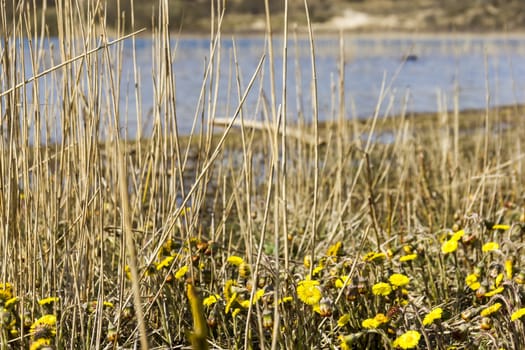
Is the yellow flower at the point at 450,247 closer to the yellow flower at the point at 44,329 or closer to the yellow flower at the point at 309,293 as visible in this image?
the yellow flower at the point at 309,293

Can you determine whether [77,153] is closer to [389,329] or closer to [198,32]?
[389,329]

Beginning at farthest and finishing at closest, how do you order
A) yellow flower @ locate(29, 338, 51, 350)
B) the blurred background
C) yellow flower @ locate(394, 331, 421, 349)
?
the blurred background < yellow flower @ locate(394, 331, 421, 349) < yellow flower @ locate(29, 338, 51, 350)

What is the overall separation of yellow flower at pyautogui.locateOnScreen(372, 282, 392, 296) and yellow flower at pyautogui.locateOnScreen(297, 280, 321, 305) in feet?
0.49

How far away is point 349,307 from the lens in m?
1.55

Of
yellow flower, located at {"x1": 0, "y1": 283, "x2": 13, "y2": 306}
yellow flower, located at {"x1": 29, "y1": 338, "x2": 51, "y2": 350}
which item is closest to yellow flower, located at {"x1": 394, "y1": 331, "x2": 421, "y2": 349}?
yellow flower, located at {"x1": 29, "y1": 338, "x2": 51, "y2": 350}

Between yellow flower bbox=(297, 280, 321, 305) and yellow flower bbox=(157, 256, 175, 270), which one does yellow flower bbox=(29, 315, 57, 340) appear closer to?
yellow flower bbox=(157, 256, 175, 270)

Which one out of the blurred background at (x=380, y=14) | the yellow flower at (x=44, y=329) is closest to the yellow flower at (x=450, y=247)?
the yellow flower at (x=44, y=329)

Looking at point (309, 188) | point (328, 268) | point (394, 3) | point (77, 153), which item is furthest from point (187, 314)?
point (394, 3)

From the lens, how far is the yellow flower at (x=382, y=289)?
1.47 meters

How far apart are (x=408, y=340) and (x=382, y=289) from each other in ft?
0.66

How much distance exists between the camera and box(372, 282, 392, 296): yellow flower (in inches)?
58.0

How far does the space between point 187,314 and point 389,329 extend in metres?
0.54

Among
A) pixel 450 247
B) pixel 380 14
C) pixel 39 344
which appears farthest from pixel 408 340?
pixel 380 14

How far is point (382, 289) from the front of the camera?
4.85 feet
